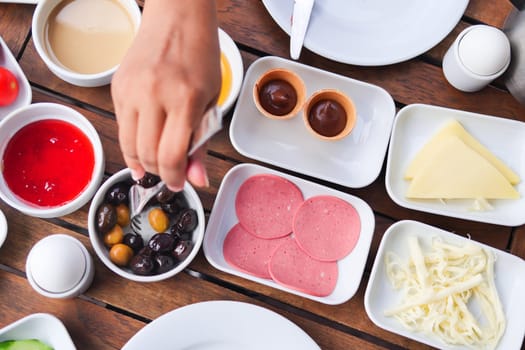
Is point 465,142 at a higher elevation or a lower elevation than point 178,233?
higher

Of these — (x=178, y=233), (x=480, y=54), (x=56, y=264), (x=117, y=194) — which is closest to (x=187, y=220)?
(x=178, y=233)

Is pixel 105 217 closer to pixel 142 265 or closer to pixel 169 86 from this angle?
pixel 142 265

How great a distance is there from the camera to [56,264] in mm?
1009

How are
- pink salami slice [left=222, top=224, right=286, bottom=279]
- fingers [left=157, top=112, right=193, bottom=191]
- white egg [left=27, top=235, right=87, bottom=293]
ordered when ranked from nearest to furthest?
fingers [left=157, top=112, right=193, bottom=191], white egg [left=27, top=235, right=87, bottom=293], pink salami slice [left=222, top=224, right=286, bottom=279]

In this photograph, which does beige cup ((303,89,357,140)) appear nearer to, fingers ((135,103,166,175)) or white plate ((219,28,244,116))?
white plate ((219,28,244,116))

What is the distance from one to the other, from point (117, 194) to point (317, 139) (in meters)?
0.40

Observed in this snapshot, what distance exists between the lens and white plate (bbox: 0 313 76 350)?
104cm

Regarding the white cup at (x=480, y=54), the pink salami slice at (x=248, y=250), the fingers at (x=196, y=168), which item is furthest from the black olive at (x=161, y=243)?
the white cup at (x=480, y=54)

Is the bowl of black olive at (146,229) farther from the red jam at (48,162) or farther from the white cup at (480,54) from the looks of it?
the white cup at (480,54)

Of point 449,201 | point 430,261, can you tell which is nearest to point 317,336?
point 430,261

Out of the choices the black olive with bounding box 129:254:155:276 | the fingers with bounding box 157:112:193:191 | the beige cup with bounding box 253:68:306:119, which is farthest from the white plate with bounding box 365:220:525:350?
the fingers with bounding box 157:112:193:191

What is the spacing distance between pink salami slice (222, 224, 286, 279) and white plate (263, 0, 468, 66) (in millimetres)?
379

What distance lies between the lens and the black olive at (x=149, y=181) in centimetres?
107

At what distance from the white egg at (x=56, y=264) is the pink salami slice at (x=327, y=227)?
41 centimetres
